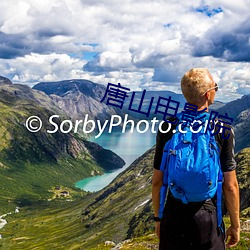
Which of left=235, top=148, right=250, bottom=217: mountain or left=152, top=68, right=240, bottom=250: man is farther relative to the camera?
left=235, top=148, right=250, bottom=217: mountain

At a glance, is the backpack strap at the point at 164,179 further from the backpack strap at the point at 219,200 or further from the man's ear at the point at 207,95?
the man's ear at the point at 207,95

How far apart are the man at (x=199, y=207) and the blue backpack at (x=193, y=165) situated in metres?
0.36

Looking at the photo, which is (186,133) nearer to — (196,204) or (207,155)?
(207,155)

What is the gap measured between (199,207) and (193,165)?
4.72ft

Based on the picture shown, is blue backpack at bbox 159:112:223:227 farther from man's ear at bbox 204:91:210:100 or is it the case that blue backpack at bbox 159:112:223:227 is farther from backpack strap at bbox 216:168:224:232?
man's ear at bbox 204:91:210:100

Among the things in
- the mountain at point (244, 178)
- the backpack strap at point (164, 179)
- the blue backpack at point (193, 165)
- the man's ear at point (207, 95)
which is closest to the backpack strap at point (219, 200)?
the blue backpack at point (193, 165)

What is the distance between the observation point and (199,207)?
10.3 metres

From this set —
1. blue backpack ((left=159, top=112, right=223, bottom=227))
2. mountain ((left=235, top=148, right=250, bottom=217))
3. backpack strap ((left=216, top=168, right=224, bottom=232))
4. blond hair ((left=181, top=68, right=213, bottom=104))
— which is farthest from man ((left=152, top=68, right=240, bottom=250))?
mountain ((left=235, top=148, right=250, bottom=217))

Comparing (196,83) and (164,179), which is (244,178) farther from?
(196,83)

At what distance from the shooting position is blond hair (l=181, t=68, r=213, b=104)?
1042 centimetres

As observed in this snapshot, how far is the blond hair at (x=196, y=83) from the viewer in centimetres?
1042

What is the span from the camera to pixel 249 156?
3989 inches

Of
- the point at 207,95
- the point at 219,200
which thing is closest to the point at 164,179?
the point at 219,200

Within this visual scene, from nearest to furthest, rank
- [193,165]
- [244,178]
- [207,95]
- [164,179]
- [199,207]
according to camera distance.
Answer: [193,165]
[199,207]
[207,95]
[164,179]
[244,178]
